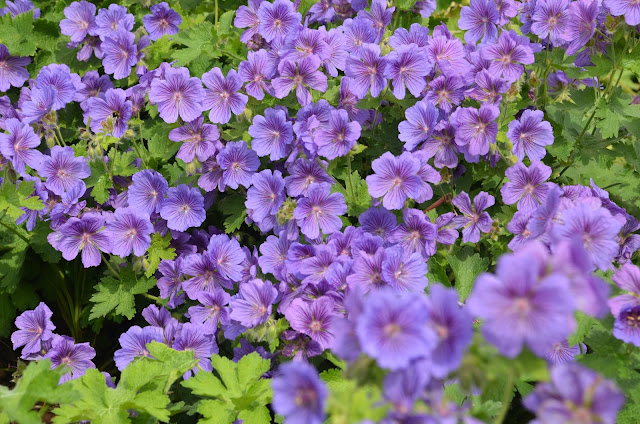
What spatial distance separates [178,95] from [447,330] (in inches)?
74.5

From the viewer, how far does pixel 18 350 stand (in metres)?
3.50

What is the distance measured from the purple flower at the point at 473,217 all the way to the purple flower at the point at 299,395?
148 centimetres

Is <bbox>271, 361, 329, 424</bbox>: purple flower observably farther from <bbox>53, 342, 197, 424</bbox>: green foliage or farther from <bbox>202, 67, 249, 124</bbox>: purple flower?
<bbox>202, 67, 249, 124</bbox>: purple flower

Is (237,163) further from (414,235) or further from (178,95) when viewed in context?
(414,235)

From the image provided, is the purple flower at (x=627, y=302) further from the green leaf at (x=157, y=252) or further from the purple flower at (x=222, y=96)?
the green leaf at (x=157, y=252)

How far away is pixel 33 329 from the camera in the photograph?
9.22ft

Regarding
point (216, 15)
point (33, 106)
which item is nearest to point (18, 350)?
point (33, 106)

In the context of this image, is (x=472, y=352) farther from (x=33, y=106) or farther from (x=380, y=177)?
(x=33, y=106)

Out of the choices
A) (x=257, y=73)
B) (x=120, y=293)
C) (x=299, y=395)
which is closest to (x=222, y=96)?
(x=257, y=73)

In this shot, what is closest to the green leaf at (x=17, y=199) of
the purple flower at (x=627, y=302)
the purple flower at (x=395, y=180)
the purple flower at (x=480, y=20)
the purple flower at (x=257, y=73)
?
the purple flower at (x=257, y=73)

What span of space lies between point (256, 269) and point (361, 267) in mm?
568

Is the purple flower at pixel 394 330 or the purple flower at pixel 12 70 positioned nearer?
the purple flower at pixel 394 330

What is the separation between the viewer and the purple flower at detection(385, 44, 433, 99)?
2574mm

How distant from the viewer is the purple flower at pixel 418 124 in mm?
2602
